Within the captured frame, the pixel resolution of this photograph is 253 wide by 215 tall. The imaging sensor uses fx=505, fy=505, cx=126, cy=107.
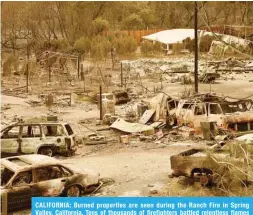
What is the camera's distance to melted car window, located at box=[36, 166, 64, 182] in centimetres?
734

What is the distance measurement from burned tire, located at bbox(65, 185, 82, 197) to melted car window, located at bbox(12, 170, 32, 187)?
0.58 metres

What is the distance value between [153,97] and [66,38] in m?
2.43

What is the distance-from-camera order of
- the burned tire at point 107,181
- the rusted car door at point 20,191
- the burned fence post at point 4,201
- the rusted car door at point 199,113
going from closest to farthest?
the burned fence post at point 4,201
the rusted car door at point 20,191
the burned tire at point 107,181
the rusted car door at point 199,113

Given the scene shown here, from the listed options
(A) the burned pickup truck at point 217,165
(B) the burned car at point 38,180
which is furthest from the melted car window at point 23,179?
(A) the burned pickup truck at point 217,165

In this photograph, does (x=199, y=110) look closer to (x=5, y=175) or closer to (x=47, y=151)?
(x=47, y=151)

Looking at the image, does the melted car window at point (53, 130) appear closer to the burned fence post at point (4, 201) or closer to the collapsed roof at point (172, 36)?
the burned fence post at point (4, 201)

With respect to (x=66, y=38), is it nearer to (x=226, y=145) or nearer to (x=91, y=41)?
(x=91, y=41)

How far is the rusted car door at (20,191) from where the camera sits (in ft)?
22.9

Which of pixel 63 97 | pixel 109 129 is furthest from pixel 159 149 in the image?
pixel 63 97

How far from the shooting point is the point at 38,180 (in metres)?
7.25

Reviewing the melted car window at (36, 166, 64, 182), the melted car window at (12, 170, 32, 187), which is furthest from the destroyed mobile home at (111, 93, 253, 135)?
the melted car window at (12, 170, 32, 187)

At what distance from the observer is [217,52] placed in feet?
38.3

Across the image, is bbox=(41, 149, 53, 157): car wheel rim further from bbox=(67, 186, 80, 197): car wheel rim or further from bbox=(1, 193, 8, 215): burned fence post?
bbox=(1, 193, 8, 215): burned fence post

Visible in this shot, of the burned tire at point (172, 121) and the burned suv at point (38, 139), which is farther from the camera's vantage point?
the burned tire at point (172, 121)
